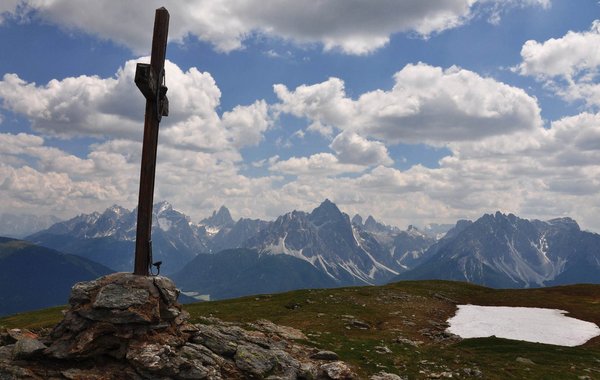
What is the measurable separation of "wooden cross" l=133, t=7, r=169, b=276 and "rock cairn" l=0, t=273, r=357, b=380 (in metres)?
1.63

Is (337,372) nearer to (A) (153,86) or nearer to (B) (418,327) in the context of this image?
(A) (153,86)

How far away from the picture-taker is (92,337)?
2178 cm

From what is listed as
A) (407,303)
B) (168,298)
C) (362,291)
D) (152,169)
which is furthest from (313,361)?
(362,291)

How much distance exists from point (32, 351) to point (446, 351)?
3570 cm

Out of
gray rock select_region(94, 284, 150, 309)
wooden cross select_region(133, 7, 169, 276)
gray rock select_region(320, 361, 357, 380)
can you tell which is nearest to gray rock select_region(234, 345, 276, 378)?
gray rock select_region(320, 361, 357, 380)

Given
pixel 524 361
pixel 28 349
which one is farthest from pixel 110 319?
pixel 524 361

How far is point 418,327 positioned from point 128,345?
44967 mm

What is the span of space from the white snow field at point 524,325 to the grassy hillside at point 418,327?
223 centimetres

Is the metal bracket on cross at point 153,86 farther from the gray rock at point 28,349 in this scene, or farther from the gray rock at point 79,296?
the gray rock at point 28,349

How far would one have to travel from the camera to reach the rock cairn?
2133 cm

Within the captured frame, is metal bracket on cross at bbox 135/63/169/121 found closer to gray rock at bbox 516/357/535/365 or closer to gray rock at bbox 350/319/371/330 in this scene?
gray rock at bbox 516/357/535/365

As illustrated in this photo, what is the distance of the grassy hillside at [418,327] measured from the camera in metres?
36.0

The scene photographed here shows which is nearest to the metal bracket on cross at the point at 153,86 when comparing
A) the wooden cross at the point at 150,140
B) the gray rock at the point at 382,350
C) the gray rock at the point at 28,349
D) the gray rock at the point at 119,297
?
the wooden cross at the point at 150,140

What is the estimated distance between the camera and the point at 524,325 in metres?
63.0
